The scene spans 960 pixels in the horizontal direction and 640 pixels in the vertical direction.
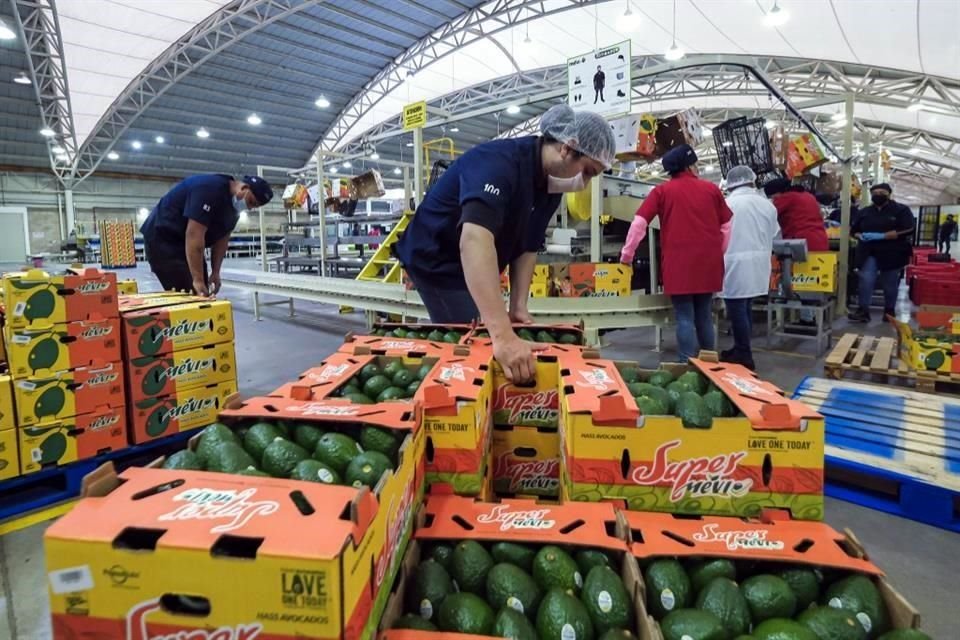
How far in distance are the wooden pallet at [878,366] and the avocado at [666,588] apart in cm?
357

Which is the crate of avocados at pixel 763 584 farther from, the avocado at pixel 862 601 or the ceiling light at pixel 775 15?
the ceiling light at pixel 775 15

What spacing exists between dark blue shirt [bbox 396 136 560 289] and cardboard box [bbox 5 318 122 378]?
62.6 inches

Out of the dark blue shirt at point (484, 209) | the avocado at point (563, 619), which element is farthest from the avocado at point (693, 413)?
the dark blue shirt at point (484, 209)

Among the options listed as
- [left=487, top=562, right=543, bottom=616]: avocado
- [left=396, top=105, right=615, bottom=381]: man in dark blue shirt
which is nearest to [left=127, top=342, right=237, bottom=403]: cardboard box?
[left=396, top=105, right=615, bottom=381]: man in dark blue shirt

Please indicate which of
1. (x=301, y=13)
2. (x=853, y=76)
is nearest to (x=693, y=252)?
(x=301, y=13)

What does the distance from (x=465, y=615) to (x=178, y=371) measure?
8.64 ft

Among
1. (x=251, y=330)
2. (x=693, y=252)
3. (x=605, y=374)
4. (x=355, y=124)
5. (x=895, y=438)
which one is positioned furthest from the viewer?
(x=355, y=124)

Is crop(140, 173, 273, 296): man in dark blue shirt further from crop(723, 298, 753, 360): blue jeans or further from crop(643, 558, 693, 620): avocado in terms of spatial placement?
crop(723, 298, 753, 360): blue jeans

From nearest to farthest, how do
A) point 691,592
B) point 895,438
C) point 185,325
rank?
point 691,592 < point 895,438 < point 185,325

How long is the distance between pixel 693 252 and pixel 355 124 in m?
21.3

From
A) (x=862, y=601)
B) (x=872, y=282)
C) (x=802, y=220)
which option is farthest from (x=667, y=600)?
(x=872, y=282)

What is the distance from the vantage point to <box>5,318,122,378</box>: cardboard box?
8.00 feet

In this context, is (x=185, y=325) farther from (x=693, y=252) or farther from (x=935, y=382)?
(x=935, y=382)

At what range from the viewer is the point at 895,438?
250 cm
